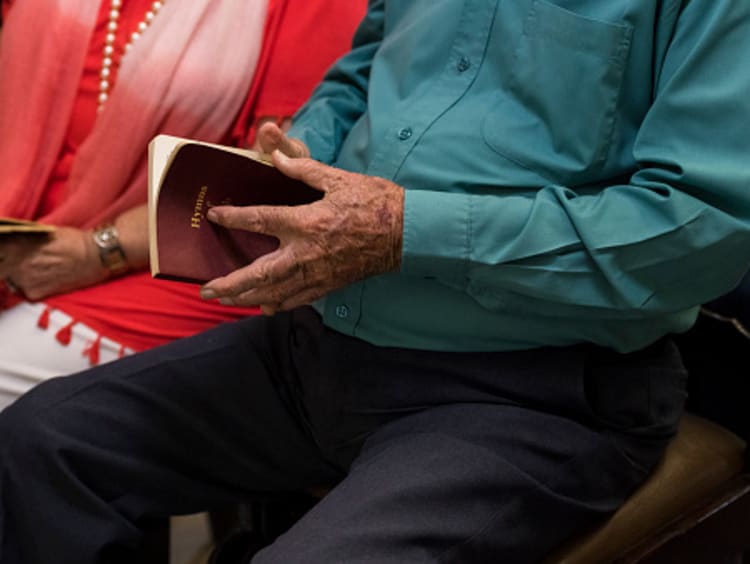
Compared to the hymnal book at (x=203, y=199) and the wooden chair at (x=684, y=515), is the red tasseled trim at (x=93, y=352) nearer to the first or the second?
the hymnal book at (x=203, y=199)

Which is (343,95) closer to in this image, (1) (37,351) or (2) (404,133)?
(2) (404,133)

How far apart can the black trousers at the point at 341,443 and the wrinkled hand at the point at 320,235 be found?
0.47 feet

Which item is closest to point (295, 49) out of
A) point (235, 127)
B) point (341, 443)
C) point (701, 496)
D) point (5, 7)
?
point (235, 127)

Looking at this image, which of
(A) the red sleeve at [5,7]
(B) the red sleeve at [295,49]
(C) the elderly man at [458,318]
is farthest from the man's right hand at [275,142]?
(A) the red sleeve at [5,7]

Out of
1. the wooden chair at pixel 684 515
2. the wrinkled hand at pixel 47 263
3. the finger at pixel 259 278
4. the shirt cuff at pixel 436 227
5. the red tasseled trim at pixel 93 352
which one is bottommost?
the wooden chair at pixel 684 515

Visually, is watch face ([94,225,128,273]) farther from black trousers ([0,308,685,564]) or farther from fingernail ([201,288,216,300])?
fingernail ([201,288,216,300])

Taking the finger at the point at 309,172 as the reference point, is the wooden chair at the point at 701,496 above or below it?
below

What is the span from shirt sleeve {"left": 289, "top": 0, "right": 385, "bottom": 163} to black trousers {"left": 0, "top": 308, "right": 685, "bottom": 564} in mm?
234

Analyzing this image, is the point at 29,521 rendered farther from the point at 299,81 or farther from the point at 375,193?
the point at 299,81

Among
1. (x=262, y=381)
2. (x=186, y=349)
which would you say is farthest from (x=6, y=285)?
(x=262, y=381)

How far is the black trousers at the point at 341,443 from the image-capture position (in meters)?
0.82

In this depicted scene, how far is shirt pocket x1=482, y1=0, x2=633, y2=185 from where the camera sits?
85cm

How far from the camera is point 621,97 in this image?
863 millimetres

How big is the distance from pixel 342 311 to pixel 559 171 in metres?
0.27
